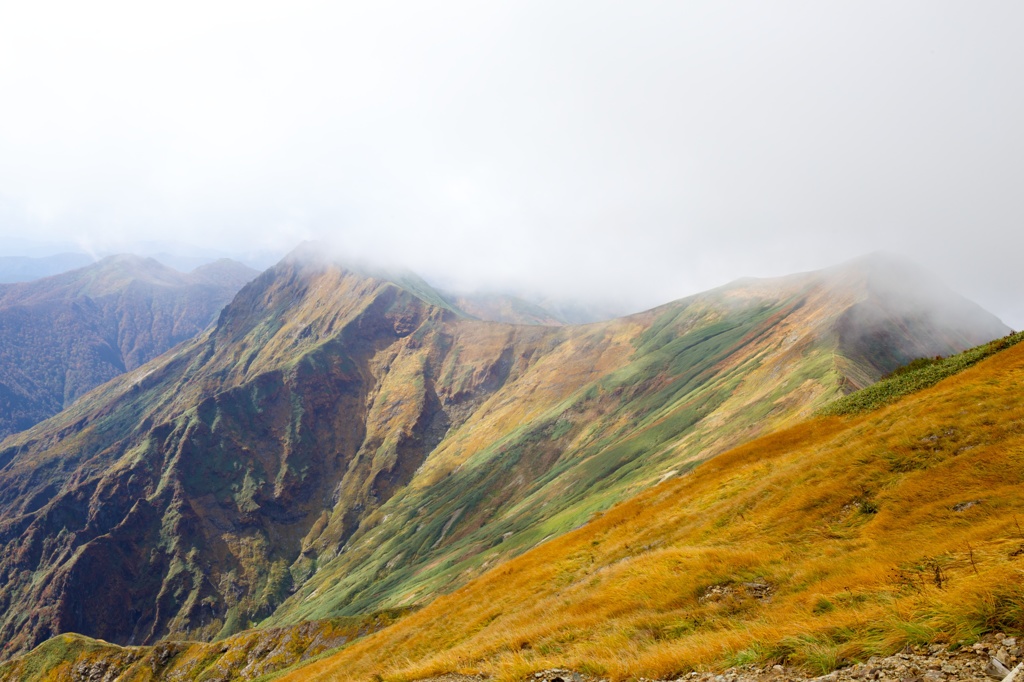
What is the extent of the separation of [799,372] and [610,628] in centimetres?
11254

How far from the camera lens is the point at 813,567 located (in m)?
16.0

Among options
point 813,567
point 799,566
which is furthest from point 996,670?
point 799,566

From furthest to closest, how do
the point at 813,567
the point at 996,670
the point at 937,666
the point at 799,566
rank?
the point at 799,566 < the point at 813,567 < the point at 937,666 < the point at 996,670

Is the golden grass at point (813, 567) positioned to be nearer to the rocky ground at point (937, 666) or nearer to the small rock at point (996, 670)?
the rocky ground at point (937, 666)

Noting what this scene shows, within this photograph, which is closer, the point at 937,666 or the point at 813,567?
the point at 937,666

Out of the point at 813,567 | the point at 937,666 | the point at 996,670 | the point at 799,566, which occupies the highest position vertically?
the point at 996,670

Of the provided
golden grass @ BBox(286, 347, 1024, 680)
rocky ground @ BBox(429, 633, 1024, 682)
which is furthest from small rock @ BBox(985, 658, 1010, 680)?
golden grass @ BBox(286, 347, 1024, 680)

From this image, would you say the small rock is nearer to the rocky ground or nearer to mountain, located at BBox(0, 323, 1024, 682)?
the rocky ground

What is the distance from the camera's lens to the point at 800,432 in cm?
3731

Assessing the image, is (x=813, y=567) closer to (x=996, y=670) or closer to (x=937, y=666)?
(x=937, y=666)

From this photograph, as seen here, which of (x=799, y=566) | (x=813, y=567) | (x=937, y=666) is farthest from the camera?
(x=799, y=566)

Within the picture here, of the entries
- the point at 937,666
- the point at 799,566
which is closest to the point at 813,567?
the point at 799,566

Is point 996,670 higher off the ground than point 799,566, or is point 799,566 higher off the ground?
point 996,670

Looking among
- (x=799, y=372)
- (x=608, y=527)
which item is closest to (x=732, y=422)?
(x=799, y=372)
